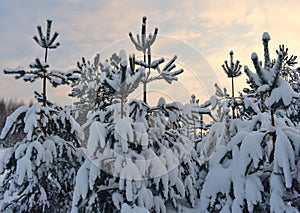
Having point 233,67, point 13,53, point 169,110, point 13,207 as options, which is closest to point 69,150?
point 13,207

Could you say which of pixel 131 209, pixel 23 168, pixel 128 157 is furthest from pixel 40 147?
pixel 131 209

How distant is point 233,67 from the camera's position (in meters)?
8.76

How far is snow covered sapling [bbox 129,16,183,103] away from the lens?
650 cm

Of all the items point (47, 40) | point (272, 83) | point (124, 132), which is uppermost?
point (47, 40)

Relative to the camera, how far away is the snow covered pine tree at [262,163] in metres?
3.80

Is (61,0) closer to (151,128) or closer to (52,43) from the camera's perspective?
(52,43)

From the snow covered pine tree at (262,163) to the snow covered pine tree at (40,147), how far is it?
12.0 feet

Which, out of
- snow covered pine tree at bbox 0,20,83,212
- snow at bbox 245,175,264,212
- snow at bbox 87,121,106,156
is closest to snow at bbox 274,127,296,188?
snow at bbox 245,175,264,212

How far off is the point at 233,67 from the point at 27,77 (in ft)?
17.8

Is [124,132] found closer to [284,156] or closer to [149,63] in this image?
[149,63]

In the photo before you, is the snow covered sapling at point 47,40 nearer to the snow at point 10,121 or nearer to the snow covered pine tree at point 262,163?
the snow at point 10,121

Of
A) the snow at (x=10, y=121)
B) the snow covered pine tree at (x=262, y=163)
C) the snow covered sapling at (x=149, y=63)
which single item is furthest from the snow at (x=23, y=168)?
the snow covered pine tree at (x=262, y=163)

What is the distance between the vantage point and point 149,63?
258 inches

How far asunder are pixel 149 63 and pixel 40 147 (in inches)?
114
